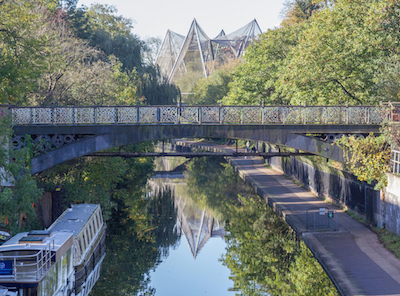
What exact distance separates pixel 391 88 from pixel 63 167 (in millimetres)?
18539

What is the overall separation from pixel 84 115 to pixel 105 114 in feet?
3.22

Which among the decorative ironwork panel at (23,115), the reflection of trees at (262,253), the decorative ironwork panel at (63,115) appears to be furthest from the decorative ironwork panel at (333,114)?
the decorative ironwork panel at (23,115)

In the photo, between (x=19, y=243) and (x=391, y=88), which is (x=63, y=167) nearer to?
A: (x=19, y=243)

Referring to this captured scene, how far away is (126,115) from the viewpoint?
2359cm

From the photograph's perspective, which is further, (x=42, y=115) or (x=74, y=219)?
(x=42, y=115)

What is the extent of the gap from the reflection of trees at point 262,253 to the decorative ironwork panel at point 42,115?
10.6 m

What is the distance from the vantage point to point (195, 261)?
22906 mm

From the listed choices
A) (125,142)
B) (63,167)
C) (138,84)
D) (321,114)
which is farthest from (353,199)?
(138,84)

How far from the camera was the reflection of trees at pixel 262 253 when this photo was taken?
1861 cm

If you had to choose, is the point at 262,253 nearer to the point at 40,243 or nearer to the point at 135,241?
the point at 135,241

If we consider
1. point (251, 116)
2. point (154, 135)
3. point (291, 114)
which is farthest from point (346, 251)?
point (154, 135)

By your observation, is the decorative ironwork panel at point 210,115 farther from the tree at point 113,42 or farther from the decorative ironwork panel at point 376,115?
the tree at point 113,42

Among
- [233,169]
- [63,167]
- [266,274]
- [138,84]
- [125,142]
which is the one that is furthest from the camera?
[233,169]

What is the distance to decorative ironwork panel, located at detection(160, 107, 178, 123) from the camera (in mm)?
23688
